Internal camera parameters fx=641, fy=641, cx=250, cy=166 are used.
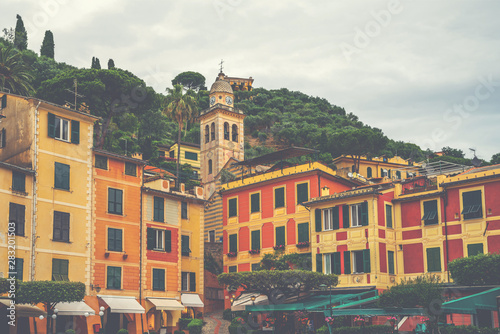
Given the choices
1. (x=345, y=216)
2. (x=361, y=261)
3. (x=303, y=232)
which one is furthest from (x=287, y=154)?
(x=361, y=261)

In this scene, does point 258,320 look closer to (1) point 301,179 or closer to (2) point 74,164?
(1) point 301,179

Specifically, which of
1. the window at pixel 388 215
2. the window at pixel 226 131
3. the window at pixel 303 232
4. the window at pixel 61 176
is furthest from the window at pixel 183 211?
the window at pixel 226 131

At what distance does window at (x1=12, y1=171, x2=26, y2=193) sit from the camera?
3859 cm

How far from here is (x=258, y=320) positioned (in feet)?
162

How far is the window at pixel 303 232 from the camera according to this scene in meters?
49.8

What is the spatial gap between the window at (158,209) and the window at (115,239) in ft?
11.8

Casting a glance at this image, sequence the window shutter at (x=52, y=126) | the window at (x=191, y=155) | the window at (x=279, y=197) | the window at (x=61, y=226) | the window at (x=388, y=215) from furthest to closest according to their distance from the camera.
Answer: the window at (x=191, y=155), the window at (x=279, y=197), the window at (x=388, y=215), the window shutter at (x=52, y=126), the window at (x=61, y=226)

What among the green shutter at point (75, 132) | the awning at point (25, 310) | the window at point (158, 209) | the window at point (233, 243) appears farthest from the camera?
the window at point (233, 243)

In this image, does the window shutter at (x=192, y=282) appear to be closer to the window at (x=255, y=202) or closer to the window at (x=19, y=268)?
the window at (x=255, y=202)

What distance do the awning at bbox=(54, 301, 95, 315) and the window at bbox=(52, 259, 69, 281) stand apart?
181 cm

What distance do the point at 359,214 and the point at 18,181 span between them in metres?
23.2

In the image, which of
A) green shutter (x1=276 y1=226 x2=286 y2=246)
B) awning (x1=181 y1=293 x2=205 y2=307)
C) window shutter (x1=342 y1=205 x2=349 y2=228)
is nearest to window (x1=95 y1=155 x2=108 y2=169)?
awning (x1=181 y1=293 x2=205 y2=307)

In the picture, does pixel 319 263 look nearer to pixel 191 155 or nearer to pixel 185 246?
pixel 185 246

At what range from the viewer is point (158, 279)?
47.2 meters
